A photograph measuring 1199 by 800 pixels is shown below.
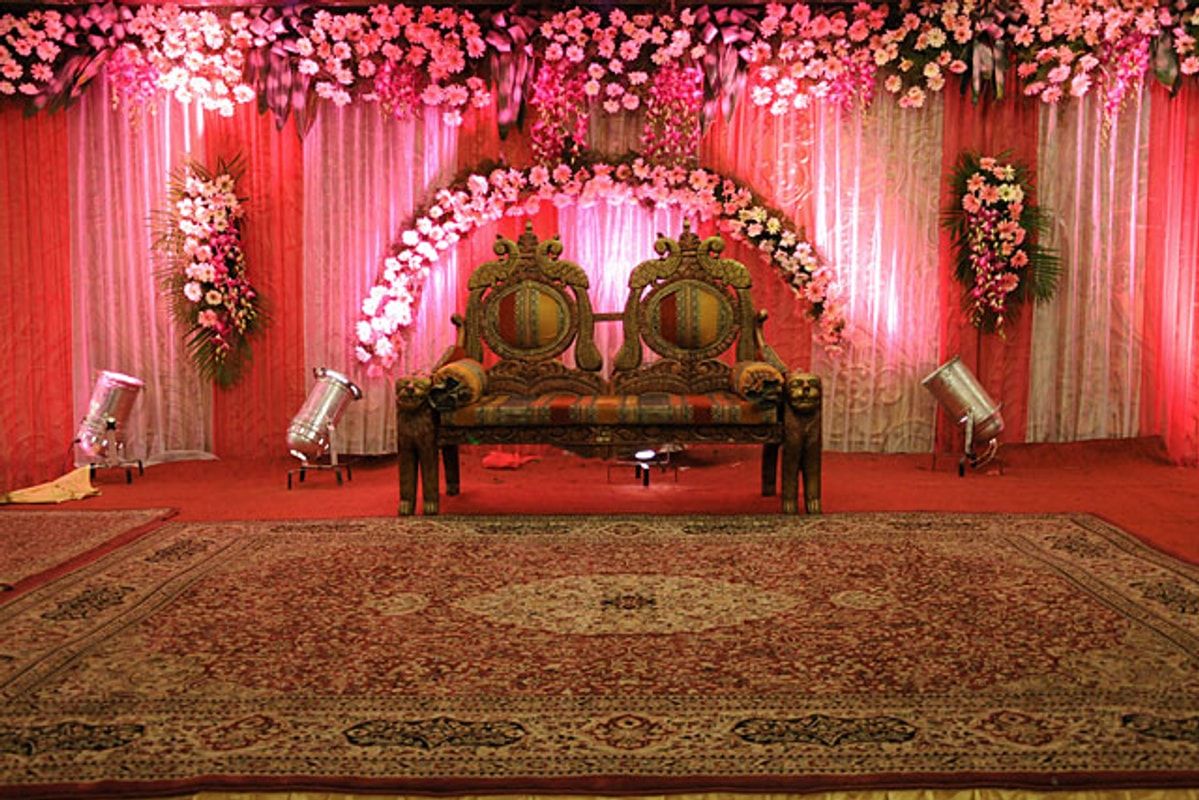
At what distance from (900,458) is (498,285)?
2.79m

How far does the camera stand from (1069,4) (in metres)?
6.26

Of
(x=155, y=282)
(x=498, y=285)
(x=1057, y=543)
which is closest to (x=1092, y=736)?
(x=1057, y=543)

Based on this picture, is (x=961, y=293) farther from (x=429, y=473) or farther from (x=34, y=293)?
(x=34, y=293)

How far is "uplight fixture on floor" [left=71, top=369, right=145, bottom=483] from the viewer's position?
20.4 ft

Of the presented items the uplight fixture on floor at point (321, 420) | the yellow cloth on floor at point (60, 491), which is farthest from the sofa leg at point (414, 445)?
the yellow cloth on floor at point (60, 491)

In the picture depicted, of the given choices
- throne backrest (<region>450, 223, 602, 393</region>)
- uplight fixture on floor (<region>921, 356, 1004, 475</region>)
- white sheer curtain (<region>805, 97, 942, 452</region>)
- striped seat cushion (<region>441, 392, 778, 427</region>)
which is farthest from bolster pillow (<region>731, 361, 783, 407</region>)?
white sheer curtain (<region>805, 97, 942, 452</region>)

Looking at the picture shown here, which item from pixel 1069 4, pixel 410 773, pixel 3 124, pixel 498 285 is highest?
pixel 1069 4

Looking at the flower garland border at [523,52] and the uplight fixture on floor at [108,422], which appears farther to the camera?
the flower garland border at [523,52]

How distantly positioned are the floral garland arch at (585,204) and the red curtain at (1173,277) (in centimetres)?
192

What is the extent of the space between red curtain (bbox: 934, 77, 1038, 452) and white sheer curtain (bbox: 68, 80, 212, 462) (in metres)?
4.61

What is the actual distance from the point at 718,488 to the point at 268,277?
314 cm

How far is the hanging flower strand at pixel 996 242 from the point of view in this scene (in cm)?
645

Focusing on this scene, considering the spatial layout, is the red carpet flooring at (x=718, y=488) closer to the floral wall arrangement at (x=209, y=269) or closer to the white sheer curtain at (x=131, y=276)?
the white sheer curtain at (x=131, y=276)

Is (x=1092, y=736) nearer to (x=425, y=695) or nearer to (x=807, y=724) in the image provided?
(x=807, y=724)
